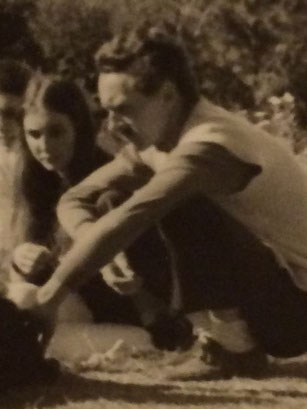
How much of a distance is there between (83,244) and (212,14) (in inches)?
15.3

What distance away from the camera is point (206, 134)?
1235 millimetres

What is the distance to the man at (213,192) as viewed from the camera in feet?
4.05

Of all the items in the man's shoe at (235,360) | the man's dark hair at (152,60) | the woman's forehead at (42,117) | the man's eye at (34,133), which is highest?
the man's dark hair at (152,60)

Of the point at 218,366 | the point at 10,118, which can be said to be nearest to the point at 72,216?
the point at 10,118

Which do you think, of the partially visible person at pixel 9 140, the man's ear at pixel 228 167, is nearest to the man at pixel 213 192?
the man's ear at pixel 228 167

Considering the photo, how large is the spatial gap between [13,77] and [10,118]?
0.06 meters

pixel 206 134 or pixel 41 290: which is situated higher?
pixel 206 134

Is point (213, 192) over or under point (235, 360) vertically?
over

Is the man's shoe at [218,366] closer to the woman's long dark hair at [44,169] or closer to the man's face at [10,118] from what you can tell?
the woman's long dark hair at [44,169]

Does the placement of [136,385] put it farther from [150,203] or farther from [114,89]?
[114,89]

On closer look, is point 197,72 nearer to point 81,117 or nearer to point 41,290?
point 81,117

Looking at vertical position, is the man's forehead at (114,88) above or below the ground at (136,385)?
above

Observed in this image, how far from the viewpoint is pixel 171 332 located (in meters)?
1.26

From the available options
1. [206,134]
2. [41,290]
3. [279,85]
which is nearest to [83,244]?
[41,290]
